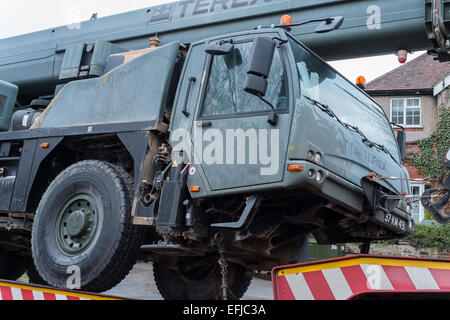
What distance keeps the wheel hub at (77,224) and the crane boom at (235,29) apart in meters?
2.37

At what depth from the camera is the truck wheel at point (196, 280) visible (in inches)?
216

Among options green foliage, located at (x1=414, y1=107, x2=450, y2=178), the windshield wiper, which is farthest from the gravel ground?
green foliage, located at (x1=414, y1=107, x2=450, y2=178)

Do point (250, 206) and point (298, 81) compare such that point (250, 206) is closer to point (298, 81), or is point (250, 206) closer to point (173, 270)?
point (298, 81)

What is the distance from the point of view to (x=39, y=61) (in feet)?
23.1

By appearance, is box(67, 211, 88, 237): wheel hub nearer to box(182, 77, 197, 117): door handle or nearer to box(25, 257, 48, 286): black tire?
box(182, 77, 197, 117): door handle

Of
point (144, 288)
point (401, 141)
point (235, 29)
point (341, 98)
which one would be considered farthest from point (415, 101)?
point (341, 98)

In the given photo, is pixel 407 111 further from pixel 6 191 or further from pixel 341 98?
pixel 6 191

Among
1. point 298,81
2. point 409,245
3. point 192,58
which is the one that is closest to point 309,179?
point 298,81

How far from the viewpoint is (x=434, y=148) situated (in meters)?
19.9

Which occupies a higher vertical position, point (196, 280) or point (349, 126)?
point (349, 126)

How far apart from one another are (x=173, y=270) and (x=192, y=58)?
2.31 metres

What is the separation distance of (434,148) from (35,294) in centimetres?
1860

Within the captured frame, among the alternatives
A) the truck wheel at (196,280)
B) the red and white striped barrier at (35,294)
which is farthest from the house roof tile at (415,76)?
the red and white striped barrier at (35,294)

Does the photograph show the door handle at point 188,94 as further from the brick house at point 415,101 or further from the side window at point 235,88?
the brick house at point 415,101
